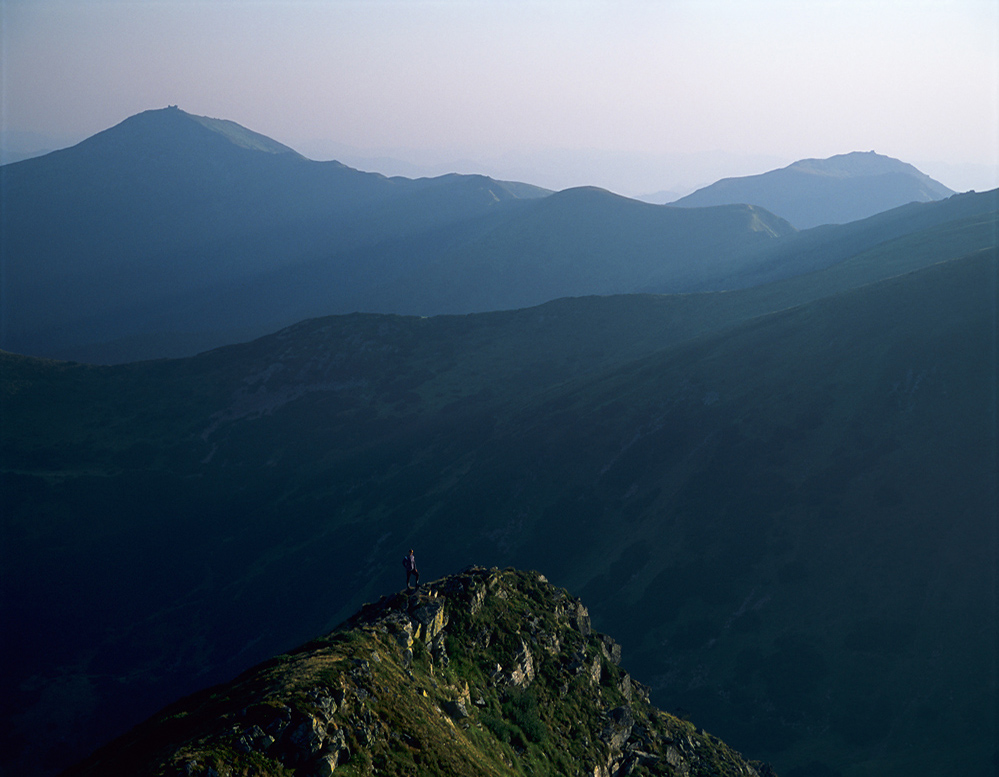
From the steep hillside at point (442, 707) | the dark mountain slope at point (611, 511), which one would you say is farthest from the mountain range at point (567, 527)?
the dark mountain slope at point (611, 511)

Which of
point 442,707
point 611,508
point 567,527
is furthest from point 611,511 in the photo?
point 442,707

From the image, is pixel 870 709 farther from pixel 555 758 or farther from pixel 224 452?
pixel 224 452

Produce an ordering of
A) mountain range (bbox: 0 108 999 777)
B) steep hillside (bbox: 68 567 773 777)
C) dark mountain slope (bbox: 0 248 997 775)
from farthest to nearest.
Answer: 1. dark mountain slope (bbox: 0 248 997 775)
2. mountain range (bbox: 0 108 999 777)
3. steep hillside (bbox: 68 567 773 777)

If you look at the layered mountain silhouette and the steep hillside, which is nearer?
the steep hillside

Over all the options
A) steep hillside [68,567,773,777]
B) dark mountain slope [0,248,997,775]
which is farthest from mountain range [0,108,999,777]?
dark mountain slope [0,248,997,775]

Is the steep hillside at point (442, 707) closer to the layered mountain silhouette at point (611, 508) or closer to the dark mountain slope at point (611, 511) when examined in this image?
the layered mountain silhouette at point (611, 508)

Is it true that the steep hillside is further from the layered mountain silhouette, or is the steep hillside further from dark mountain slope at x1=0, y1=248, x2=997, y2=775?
dark mountain slope at x1=0, y1=248, x2=997, y2=775
